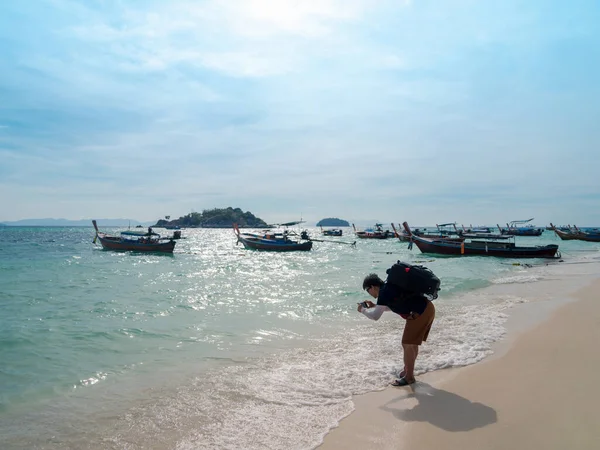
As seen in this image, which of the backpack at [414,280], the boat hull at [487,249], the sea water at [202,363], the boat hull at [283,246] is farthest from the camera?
the boat hull at [283,246]

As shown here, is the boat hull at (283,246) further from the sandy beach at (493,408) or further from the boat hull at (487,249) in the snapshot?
the sandy beach at (493,408)

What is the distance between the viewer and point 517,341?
7578mm

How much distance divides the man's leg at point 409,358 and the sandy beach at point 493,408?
0.51 ft

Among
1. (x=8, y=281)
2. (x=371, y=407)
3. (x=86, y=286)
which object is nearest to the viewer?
(x=371, y=407)

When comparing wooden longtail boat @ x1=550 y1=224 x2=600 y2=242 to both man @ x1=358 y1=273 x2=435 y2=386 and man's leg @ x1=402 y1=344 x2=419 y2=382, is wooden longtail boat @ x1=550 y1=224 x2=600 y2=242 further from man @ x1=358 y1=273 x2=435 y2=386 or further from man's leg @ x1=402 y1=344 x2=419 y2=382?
man @ x1=358 y1=273 x2=435 y2=386

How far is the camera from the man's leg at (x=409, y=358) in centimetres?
547

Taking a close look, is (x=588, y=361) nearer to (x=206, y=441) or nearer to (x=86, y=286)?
(x=206, y=441)

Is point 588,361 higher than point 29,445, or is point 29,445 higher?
point 588,361

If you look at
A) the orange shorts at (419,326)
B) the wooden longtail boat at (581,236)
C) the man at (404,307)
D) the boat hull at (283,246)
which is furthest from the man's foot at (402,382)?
the wooden longtail boat at (581,236)

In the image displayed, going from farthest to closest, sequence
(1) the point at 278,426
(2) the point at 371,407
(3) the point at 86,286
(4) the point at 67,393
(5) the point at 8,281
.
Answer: (5) the point at 8,281 < (3) the point at 86,286 < (4) the point at 67,393 < (2) the point at 371,407 < (1) the point at 278,426

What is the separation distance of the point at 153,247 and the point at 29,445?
39.7m

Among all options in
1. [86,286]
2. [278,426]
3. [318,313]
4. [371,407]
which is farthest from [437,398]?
[86,286]

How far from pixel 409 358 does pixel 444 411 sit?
995mm

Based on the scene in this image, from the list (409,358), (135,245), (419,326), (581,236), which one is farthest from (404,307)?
(581,236)
